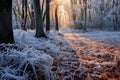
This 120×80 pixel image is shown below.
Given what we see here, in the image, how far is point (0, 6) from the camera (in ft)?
15.8

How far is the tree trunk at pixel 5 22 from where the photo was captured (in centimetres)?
483

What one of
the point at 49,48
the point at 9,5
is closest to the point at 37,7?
the point at 49,48

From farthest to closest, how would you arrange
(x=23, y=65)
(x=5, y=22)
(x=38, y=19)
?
(x=38, y=19) < (x=5, y=22) < (x=23, y=65)

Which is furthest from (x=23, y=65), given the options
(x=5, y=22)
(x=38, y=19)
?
(x=38, y=19)

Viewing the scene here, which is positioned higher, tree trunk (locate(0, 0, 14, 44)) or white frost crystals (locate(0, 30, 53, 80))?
tree trunk (locate(0, 0, 14, 44))

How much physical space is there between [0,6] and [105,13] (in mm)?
44536

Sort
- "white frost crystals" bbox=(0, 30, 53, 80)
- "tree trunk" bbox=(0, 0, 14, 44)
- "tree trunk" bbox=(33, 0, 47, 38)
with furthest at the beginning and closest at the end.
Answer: "tree trunk" bbox=(33, 0, 47, 38) < "tree trunk" bbox=(0, 0, 14, 44) < "white frost crystals" bbox=(0, 30, 53, 80)

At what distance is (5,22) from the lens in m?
4.91

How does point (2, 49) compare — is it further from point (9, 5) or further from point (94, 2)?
point (94, 2)

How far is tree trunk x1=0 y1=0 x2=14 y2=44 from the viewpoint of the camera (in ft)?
15.8

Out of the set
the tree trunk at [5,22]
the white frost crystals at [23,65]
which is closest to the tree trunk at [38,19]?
the tree trunk at [5,22]

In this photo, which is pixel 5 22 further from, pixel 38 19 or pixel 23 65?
pixel 38 19

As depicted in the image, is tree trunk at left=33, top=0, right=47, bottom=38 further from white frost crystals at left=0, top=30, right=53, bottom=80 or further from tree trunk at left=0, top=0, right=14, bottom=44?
white frost crystals at left=0, top=30, right=53, bottom=80

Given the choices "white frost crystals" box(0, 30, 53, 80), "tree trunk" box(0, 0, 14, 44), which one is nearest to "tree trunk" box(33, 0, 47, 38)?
"tree trunk" box(0, 0, 14, 44)
